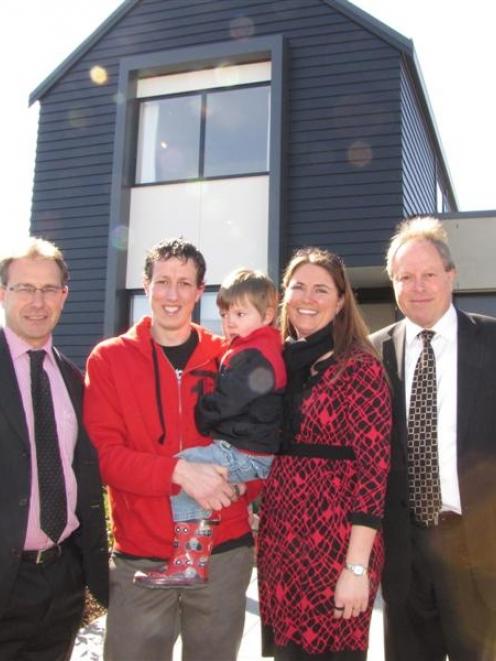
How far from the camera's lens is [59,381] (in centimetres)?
296

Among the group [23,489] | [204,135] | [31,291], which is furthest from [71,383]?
[204,135]

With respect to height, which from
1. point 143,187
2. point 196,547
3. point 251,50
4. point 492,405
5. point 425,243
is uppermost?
point 251,50

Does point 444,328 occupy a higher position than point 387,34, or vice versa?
point 387,34

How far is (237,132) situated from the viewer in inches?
371

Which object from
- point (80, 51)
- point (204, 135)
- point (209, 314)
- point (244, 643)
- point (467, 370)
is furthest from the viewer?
point (80, 51)

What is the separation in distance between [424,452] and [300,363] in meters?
0.75

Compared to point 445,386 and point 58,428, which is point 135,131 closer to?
point 58,428

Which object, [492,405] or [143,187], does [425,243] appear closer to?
[492,405]

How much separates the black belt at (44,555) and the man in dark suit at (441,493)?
4.84ft

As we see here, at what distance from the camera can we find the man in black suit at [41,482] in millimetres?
2578

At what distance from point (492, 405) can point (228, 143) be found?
7361 mm

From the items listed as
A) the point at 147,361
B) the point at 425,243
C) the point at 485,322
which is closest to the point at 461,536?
the point at 485,322

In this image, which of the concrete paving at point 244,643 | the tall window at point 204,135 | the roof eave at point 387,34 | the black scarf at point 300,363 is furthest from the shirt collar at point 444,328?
the roof eave at point 387,34

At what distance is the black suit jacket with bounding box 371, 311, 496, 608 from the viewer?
2842 mm
